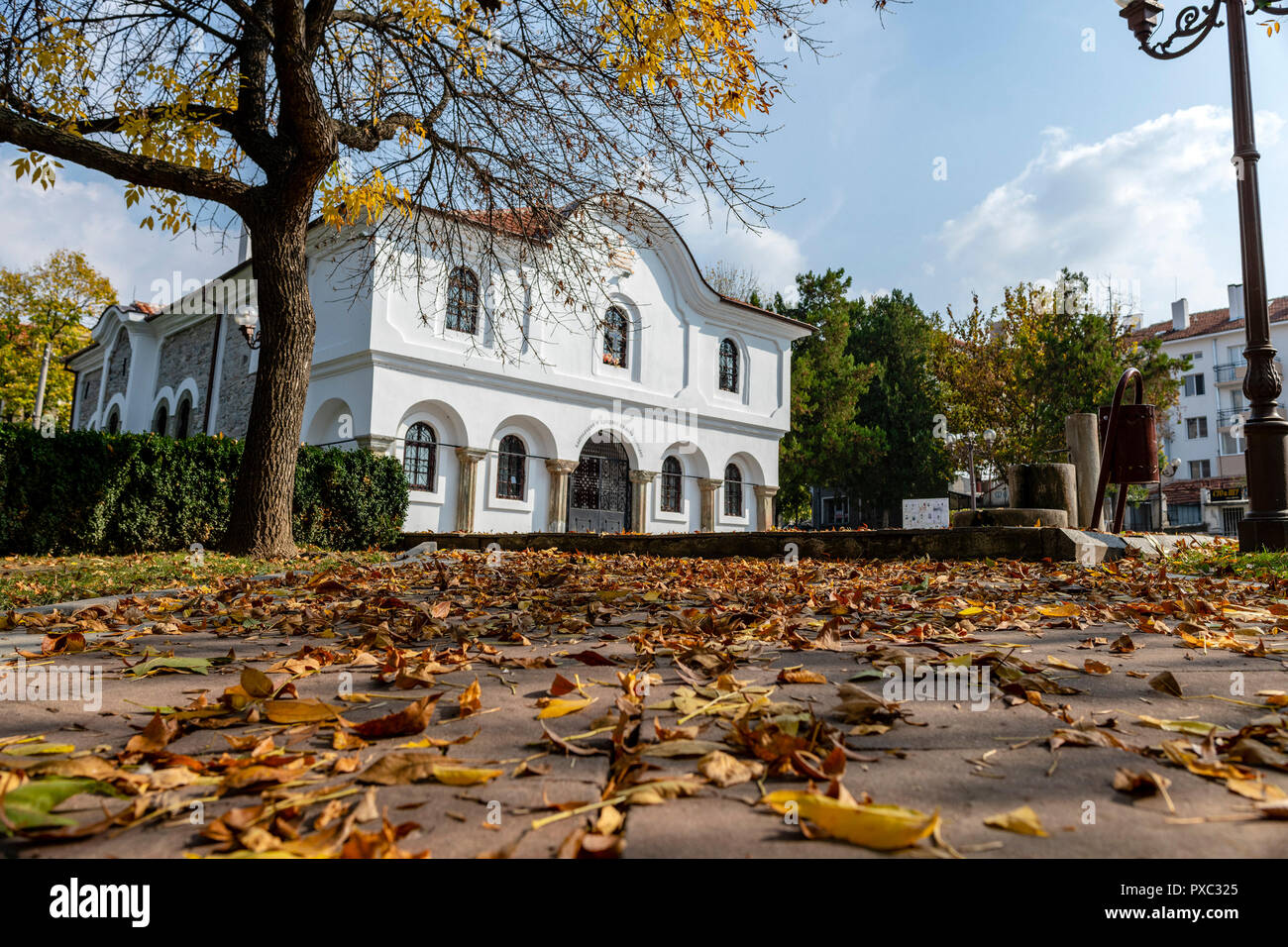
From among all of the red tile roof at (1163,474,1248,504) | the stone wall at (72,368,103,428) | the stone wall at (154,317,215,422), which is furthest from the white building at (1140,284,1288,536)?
the stone wall at (72,368,103,428)

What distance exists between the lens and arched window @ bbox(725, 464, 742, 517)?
82.2 ft

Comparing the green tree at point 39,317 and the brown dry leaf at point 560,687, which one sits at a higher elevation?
the green tree at point 39,317

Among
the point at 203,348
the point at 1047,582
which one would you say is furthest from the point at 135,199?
the point at 203,348

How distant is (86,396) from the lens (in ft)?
110

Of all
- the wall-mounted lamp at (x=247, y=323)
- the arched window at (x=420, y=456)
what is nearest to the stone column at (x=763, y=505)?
the arched window at (x=420, y=456)

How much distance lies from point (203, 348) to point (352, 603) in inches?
939

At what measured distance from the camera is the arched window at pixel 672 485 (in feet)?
76.7

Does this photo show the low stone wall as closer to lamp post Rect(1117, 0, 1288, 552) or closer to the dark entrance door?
lamp post Rect(1117, 0, 1288, 552)

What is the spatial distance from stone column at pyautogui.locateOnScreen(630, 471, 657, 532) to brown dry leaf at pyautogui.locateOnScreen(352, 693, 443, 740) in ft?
67.0

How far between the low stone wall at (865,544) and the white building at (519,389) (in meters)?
7.42

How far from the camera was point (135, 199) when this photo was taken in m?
8.24

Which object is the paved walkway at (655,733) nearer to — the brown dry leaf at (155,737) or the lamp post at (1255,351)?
the brown dry leaf at (155,737)

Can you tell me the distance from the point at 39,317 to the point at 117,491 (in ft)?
93.5

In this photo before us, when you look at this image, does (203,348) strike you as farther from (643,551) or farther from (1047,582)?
(1047,582)
